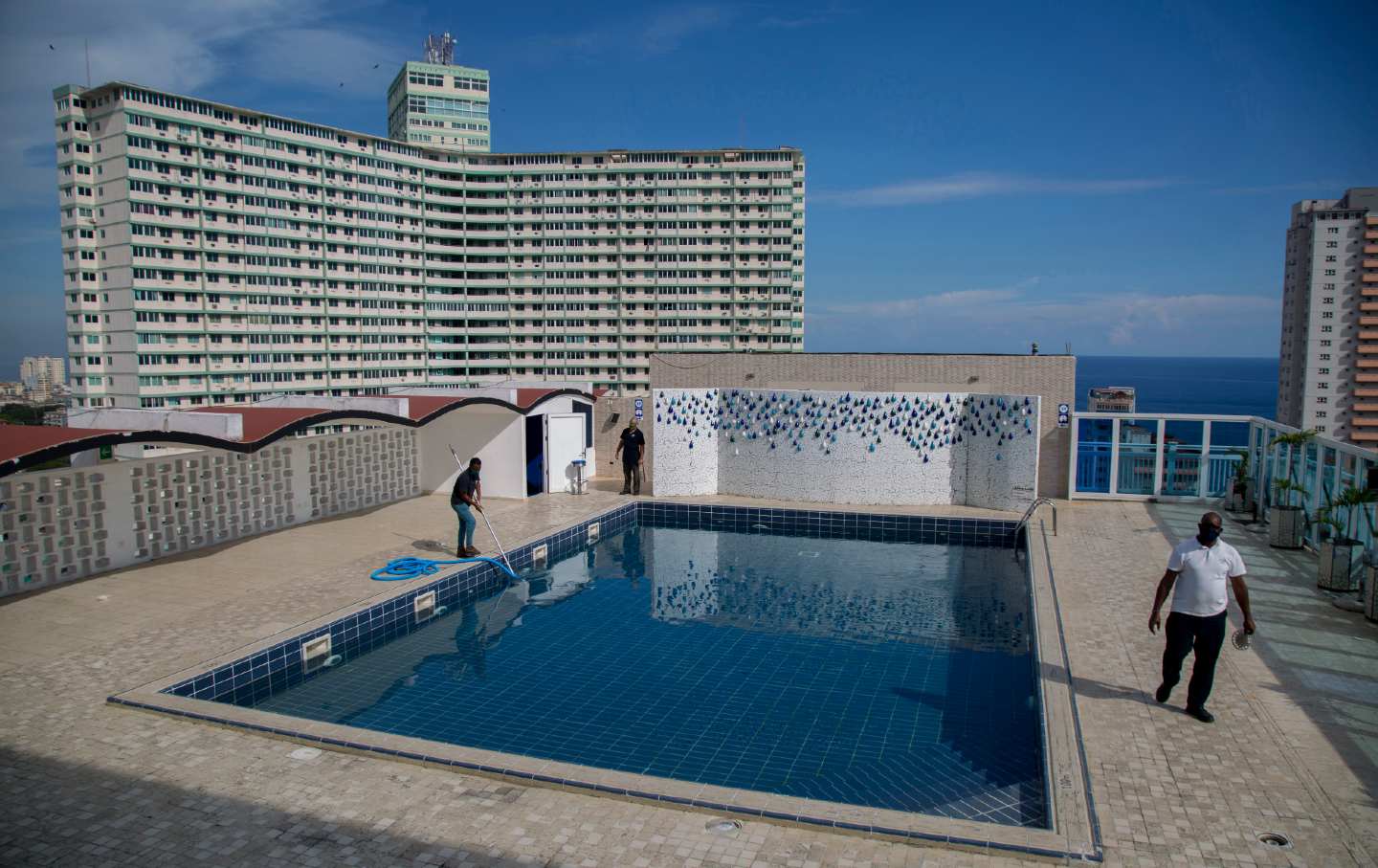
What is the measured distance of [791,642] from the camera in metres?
8.80

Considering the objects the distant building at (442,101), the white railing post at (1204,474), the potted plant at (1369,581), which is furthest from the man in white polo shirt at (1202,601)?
the distant building at (442,101)

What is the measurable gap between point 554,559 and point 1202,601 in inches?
337

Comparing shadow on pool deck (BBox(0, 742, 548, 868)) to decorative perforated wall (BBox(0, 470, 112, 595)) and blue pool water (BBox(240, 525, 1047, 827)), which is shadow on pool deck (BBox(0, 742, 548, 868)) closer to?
blue pool water (BBox(240, 525, 1047, 827))

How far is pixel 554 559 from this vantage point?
12.5m

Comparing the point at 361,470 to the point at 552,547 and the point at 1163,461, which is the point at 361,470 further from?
the point at 1163,461

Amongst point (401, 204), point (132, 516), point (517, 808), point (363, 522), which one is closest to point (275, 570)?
point (132, 516)

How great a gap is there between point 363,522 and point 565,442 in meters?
4.61

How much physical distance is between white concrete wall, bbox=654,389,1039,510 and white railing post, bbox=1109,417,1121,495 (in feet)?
5.86

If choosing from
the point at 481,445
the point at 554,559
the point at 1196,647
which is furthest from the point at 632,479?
the point at 1196,647

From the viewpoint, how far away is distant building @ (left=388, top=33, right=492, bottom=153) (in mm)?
90500

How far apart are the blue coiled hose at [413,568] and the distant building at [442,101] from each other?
284 feet

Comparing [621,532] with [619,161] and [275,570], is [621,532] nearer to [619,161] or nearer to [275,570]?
[275,570]

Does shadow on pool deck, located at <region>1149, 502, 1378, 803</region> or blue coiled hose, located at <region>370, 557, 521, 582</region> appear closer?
shadow on pool deck, located at <region>1149, 502, 1378, 803</region>

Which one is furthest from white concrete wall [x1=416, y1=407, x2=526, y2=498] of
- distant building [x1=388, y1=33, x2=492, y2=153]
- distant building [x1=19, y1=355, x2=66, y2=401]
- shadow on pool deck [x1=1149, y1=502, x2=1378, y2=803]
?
distant building [x1=19, y1=355, x2=66, y2=401]
